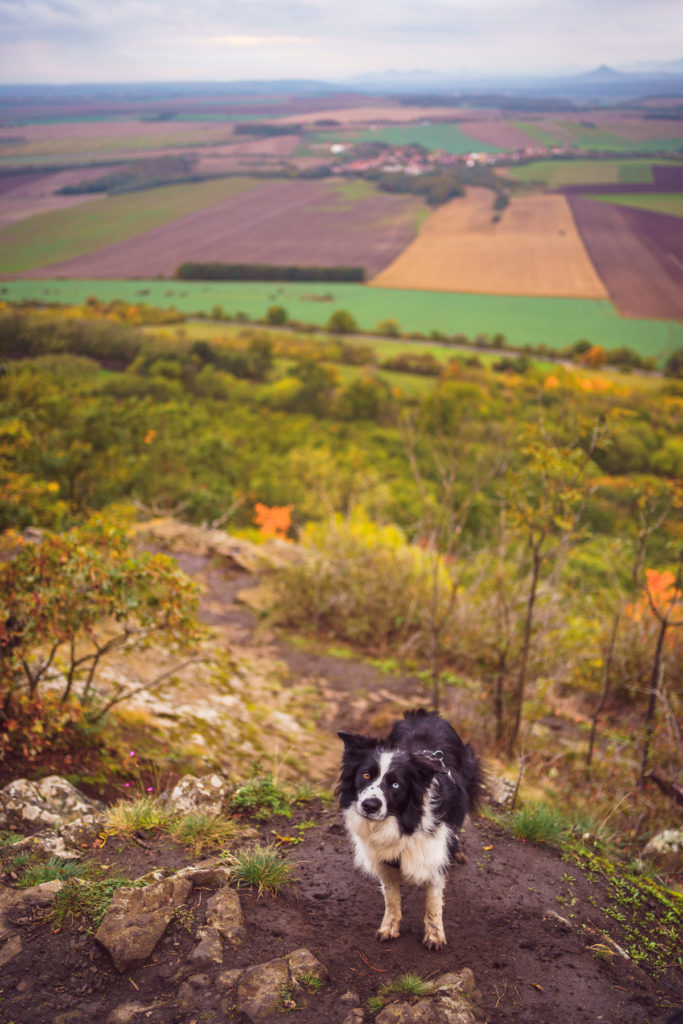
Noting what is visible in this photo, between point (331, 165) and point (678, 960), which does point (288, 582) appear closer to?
point (678, 960)

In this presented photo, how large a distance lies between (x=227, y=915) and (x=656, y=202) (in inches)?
2880

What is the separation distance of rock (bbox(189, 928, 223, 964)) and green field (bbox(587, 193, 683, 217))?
68.2 m

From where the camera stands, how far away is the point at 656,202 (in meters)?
60.3

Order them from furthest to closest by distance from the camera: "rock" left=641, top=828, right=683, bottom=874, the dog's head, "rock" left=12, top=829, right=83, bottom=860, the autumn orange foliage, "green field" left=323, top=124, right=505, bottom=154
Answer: "green field" left=323, top=124, right=505, bottom=154 → the autumn orange foliage → "rock" left=641, top=828, right=683, bottom=874 → "rock" left=12, top=829, right=83, bottom=860 → the dog's head

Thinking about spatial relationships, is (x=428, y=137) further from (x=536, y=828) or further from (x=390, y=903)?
(x=390, y=903)

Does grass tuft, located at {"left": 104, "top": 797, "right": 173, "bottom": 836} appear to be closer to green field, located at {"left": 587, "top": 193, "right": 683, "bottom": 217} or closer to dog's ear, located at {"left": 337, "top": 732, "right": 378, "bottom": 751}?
dog's ear, located at {"left": 337, "top": 732, "right": 378, "bottom": 751}

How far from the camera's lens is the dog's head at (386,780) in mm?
3674

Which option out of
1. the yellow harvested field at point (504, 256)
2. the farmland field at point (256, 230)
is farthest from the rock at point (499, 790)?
the yellow harvested field at point (504, 256)

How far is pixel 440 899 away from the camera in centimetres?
401

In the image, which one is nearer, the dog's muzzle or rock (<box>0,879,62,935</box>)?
the dog's muzzle

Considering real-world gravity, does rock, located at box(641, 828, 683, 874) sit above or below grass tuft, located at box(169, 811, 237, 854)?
below

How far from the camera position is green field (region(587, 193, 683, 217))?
2266 inches

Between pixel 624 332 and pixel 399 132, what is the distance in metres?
67.7

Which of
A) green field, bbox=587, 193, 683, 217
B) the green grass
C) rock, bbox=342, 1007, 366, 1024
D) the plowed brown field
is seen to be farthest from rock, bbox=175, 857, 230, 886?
the green grass
